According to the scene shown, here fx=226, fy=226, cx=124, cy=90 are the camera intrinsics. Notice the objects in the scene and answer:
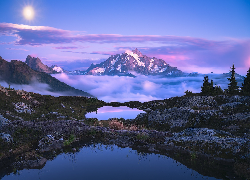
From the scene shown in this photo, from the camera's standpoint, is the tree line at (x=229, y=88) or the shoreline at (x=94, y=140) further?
the tree line at (x=229, y=88)

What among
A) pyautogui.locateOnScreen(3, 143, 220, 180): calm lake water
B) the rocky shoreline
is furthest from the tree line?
pyautogui.locateOnScreen(3, 143, 220, 180): calm lake water

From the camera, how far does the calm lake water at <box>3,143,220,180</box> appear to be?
1692cm

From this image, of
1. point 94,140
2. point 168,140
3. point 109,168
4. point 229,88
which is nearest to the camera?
point 109,168

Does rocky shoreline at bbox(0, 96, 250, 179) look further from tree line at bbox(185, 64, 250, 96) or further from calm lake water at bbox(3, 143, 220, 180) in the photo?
tree line at bbox(185, 64, 250, 96)

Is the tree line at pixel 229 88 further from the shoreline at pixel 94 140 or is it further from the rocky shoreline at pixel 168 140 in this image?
the shoreline at pixel 94 140

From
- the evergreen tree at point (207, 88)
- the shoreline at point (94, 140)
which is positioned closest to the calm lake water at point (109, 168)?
the shoreline at point (94, 140)

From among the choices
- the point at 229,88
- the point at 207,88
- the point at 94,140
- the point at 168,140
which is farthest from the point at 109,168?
the point at 229,88

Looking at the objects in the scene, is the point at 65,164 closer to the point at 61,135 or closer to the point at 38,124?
the point at 61,135

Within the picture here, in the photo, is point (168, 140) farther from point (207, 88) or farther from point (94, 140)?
point (207, 88)

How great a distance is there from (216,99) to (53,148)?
42.1 meters

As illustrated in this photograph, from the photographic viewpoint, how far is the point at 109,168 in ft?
59.8

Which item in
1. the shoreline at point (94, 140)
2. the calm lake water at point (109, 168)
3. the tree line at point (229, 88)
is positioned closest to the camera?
the calm lake water at point (109, 168)

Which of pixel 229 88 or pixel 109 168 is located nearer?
pixel 109 168

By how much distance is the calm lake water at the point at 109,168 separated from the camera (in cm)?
1692
